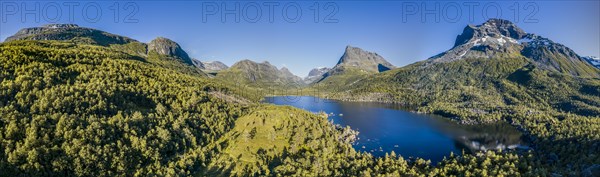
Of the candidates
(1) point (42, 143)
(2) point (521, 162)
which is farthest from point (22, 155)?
(2) point (521, 162)

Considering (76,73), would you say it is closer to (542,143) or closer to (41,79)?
(41,79)

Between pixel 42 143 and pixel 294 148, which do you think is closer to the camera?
pixel 42 143

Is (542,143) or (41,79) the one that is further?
(542,143)

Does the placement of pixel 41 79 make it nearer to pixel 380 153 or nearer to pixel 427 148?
pixel 380 153

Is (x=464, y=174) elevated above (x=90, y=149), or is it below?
below

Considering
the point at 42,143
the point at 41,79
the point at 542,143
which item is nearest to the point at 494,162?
the point at 542,143

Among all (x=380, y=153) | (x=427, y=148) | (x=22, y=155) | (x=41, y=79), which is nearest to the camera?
(x=22, y=155)

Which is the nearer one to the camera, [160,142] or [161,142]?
[161,142]

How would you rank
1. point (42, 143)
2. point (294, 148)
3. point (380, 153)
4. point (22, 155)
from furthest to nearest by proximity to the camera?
point (380, 153), point (294, 148), point (42, 143), point (22, 155)

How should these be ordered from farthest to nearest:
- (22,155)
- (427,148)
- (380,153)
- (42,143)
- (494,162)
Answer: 1. (427,148)
2. (380,153)
3. (494,162)
4. (42,143)
5. (22,155)

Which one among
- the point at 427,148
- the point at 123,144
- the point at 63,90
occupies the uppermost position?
the point at 63,90
